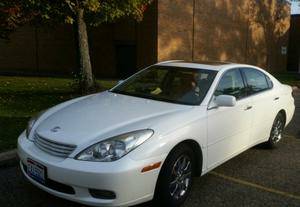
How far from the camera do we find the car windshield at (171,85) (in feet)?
16.0

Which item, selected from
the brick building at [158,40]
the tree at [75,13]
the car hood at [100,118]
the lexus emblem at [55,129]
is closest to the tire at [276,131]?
the car hood at [100,118]

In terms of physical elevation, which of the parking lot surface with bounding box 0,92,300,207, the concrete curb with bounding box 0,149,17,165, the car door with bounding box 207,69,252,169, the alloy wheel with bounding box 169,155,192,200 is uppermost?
the car door with bounding box 207,69,252,169

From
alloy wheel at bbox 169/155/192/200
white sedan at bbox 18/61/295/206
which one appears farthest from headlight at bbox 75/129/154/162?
alloy wheel at bbox 169/155/192/200

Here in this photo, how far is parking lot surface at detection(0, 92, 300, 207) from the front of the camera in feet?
14.2

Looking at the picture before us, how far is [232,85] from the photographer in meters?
5.38

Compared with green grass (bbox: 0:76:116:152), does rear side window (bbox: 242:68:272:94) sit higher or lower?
higher

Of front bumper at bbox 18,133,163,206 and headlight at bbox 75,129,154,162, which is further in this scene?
headlight at bbox 75,129,154,162

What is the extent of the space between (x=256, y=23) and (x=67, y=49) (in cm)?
1285

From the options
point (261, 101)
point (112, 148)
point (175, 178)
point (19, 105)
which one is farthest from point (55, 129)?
point (19, 105)

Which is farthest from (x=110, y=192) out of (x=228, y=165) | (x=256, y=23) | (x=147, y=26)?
(x=256, y=23)

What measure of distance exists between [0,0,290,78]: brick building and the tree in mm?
7318

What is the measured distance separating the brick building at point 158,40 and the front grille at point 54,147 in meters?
15.0

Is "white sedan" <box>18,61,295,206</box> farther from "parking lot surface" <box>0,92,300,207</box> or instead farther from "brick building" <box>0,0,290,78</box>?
Result: "brick building" <box>0,0,290,78</box>

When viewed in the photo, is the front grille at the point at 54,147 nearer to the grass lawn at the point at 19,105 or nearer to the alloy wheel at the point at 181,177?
the alloy wheel at the point at 181,177
